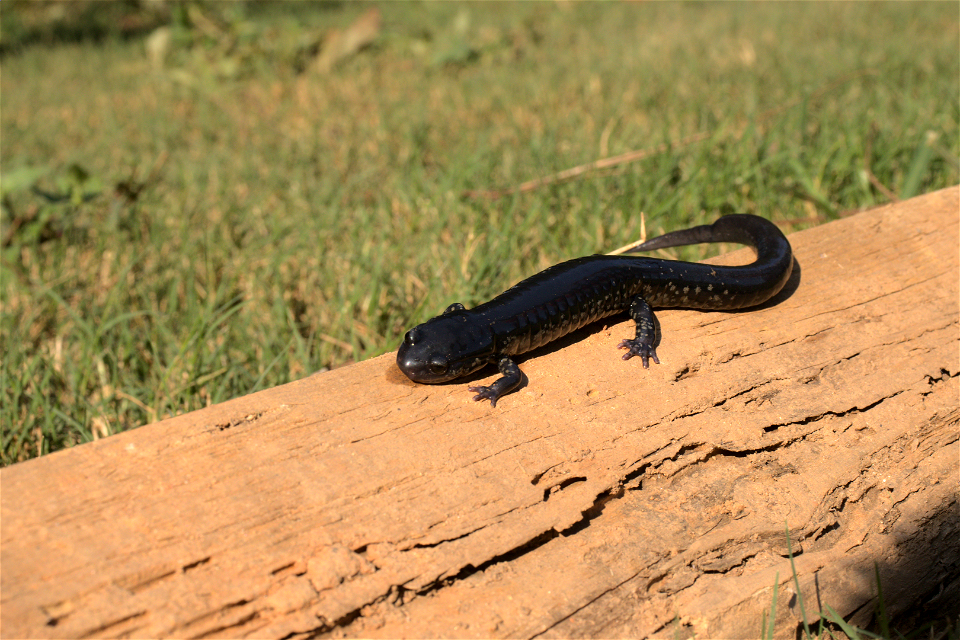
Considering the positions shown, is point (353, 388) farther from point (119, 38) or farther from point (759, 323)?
point (119, 38)

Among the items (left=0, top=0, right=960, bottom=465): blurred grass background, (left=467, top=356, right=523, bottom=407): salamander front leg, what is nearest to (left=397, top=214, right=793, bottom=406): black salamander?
(left=467, top=356, right=523, bottom=407): salamander front leg

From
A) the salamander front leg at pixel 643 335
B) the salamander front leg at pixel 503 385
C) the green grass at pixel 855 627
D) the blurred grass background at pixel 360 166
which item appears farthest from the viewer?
the blurred grass background at pixel 360 166

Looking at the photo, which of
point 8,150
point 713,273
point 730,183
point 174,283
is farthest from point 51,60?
point 713,273

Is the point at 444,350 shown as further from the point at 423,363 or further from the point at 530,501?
the point at 530,501

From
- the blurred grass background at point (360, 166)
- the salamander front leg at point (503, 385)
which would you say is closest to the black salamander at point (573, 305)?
the salamander front leg at point (503, 385)

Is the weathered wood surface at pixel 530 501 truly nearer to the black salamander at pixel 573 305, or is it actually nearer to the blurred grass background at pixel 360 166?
the black salamander at pixel 573 305

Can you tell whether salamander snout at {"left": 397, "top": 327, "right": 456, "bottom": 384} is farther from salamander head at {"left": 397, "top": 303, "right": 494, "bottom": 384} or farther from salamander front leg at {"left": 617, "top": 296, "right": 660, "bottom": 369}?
salamander front leg at {"left": 617, "top": 296, "right": 660, "bottom": 369}

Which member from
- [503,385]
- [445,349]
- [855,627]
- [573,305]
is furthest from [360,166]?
[855,627]

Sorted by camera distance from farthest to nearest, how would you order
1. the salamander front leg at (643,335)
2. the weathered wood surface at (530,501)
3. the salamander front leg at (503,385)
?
the salamander front leg at (643,335) < the salamander front leg at (503,385) < the weathered wood surface at (530,501)
